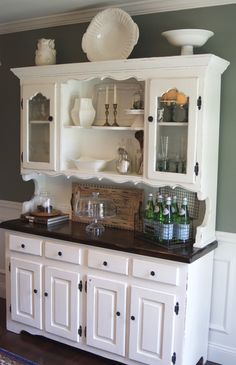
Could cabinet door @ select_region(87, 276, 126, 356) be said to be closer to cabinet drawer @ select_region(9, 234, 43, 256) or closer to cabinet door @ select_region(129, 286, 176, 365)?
cabinet door @ select_region(129, 286, 176, 365)

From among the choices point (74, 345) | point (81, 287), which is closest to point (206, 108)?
point (81, 287)

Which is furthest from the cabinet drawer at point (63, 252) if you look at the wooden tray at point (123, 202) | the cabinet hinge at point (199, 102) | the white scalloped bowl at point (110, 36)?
the white scalloped bowl at point (110, 36)

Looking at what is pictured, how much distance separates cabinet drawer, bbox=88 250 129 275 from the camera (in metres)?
2.74

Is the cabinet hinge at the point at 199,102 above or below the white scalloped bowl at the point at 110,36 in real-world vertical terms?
below

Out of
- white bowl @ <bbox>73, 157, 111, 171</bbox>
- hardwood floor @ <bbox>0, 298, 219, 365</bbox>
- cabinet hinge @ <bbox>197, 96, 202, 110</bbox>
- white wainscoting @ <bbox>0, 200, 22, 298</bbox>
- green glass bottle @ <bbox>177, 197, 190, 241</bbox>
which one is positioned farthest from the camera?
white wainscoting @ <bbox>0, 200, 22, 298</bbox>

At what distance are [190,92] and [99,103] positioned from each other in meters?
0.87

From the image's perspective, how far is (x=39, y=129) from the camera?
324 cm

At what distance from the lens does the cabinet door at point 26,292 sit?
313cm

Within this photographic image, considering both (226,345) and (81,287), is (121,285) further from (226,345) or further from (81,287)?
(226,345)

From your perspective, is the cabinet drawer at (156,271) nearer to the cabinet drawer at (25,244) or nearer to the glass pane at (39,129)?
the cabinet drawer at (25,244)

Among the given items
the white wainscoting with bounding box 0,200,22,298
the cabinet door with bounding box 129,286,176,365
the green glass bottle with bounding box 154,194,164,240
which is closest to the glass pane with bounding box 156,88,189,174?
the green glass bottle with bounding box 154,194,164,240

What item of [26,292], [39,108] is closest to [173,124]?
[39,108]

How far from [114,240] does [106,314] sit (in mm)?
483

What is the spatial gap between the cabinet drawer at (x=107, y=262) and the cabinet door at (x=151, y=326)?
150 millimetres
